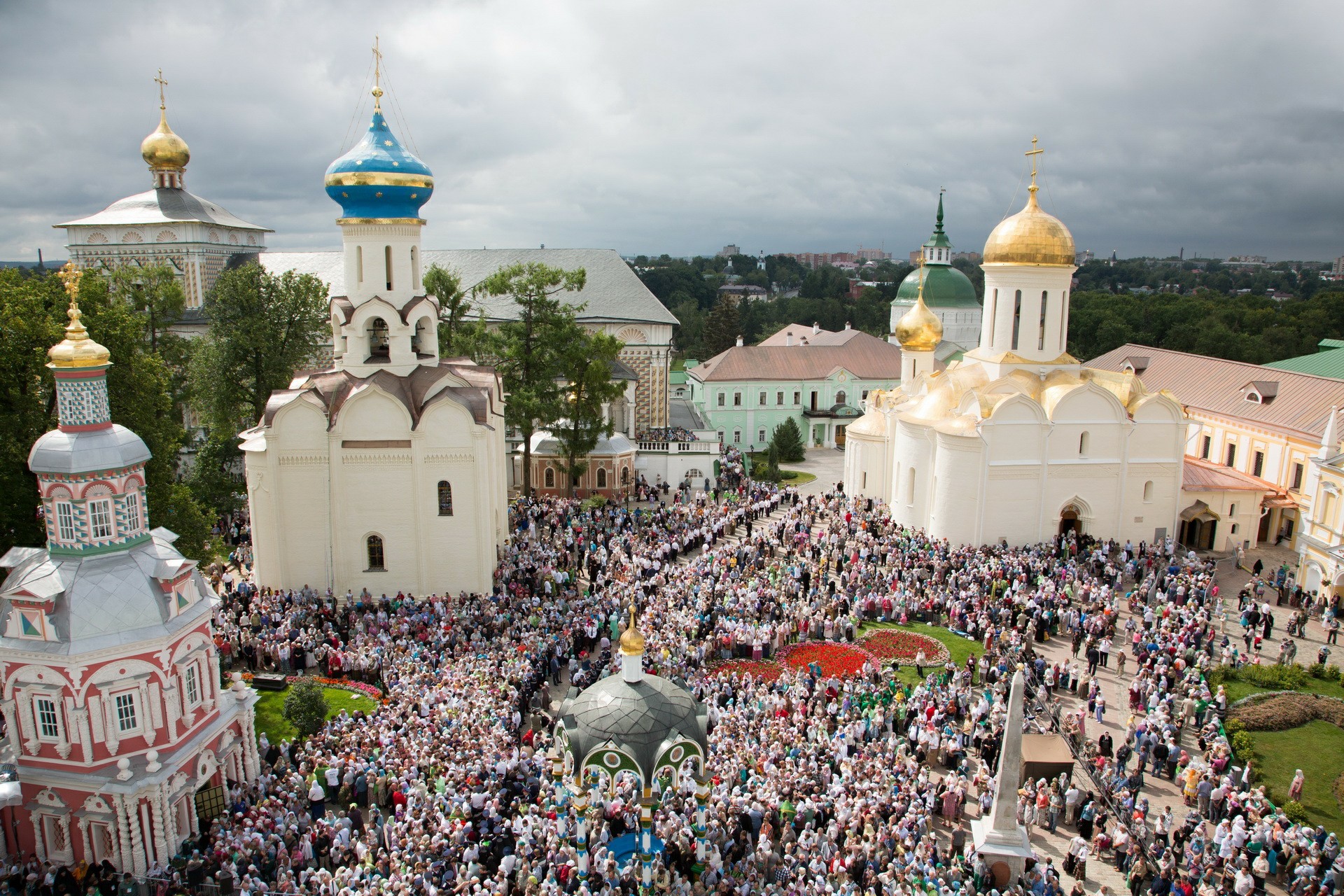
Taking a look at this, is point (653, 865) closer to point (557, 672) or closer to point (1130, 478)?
point (557, 672)

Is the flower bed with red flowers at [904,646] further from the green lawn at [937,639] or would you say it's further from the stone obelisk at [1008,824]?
the stone obelisk at [1008,824]

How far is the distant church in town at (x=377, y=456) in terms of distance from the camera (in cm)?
1925

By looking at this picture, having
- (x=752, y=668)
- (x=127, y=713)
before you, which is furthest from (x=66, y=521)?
(x=752, y=668)

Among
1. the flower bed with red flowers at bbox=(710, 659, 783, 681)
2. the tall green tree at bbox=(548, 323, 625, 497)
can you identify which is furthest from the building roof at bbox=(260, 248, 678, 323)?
the flower bed with red flowers at bbox=(710, 659, 783, 681)

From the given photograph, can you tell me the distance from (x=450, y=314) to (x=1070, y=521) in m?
19.6

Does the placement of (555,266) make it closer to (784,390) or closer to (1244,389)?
(784,390)

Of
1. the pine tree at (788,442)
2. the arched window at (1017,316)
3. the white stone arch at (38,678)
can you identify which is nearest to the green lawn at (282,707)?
the white stone arch at (38,678)

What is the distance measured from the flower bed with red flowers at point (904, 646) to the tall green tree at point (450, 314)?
50.0 feet

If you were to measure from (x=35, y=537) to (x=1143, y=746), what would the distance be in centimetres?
1839

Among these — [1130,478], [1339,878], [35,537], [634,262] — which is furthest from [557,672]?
[634,262]

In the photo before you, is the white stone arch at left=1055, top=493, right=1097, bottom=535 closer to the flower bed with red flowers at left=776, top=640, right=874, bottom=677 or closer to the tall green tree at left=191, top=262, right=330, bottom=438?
the flower bed with red flowers at left=776, top=640, right=874, bottom=677

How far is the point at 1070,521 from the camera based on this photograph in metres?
24.0

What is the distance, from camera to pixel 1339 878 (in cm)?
1083

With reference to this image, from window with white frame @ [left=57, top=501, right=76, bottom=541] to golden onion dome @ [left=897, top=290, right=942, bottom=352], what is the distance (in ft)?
76.4
